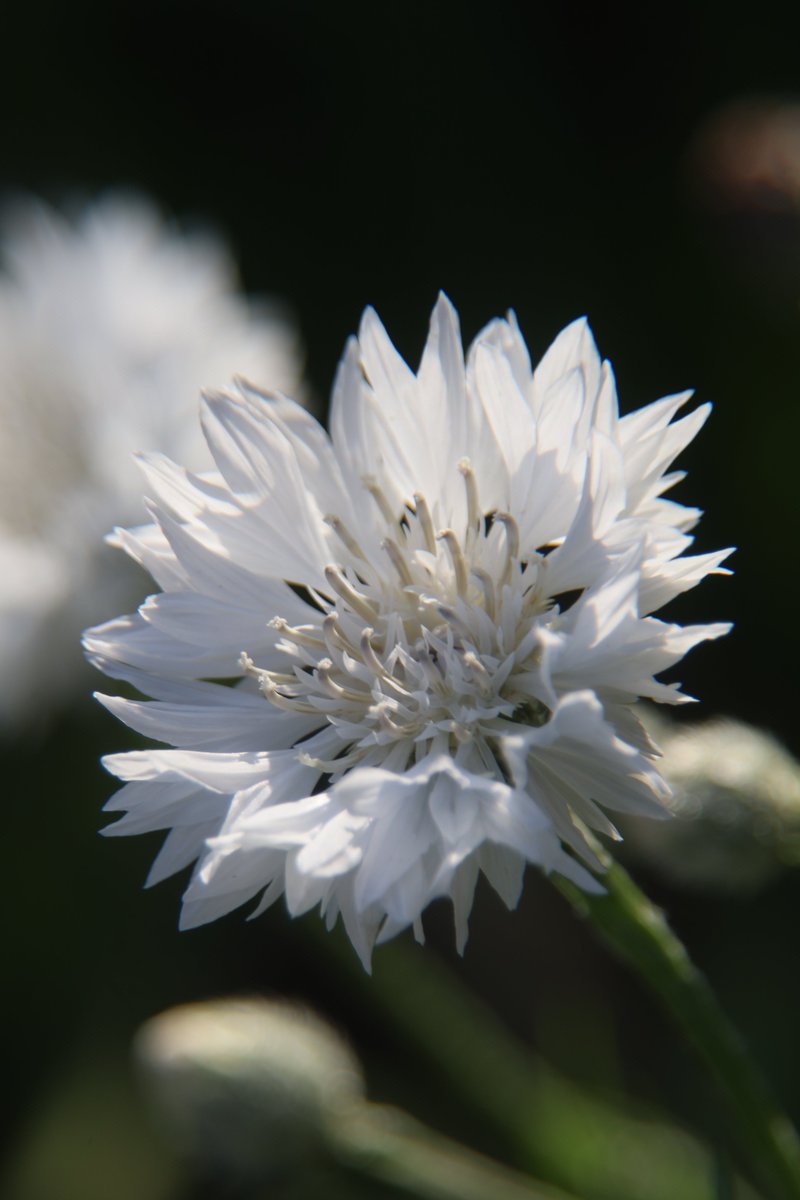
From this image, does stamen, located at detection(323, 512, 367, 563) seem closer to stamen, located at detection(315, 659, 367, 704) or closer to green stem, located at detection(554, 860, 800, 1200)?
stamen, located at detection(315, 659, 367, 704)

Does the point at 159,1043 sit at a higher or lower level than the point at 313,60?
lower

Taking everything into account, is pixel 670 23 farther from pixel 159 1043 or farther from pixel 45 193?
pixel 159 1043

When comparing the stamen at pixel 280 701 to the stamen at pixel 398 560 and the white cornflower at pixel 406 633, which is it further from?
the stamen at pixel 398 560

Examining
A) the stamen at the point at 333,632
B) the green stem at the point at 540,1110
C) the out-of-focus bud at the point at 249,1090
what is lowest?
the green stem at the point at 540,1110

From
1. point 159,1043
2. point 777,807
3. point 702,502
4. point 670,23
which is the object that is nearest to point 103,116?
point 670,23

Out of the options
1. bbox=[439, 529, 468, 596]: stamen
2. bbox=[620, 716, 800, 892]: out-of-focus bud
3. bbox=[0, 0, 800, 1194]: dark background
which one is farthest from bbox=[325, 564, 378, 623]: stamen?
bbox=[0, 0, 800, 1194]: dark background

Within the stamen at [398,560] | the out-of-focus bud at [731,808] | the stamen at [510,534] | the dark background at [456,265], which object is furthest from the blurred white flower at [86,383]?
the out-of-focus bud at [731,808]
